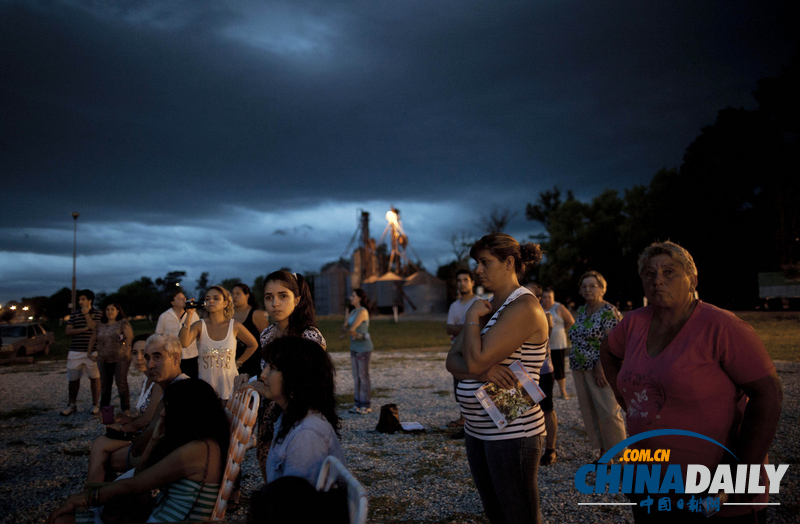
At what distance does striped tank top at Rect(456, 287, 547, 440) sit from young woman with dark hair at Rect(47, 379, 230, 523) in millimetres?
1461

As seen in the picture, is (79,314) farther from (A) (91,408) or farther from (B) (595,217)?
(B) (595,217)

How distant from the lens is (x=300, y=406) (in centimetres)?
229

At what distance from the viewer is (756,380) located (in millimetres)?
1889

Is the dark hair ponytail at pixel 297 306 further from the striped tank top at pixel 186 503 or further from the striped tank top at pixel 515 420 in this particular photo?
the striped tank top at pixel 515 420

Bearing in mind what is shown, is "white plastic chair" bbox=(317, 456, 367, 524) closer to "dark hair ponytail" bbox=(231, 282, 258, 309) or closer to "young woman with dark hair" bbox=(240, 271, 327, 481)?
"young woman with dark hair" bbox=(240, 271, 327, 481)

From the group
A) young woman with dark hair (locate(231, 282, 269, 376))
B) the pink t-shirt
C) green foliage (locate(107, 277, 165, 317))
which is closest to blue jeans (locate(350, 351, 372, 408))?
young woman with dark hair (locate(231, 282, 269, 376))

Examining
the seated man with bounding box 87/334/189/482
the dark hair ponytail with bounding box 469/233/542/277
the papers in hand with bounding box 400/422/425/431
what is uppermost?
the dark hair ponytail with bounding box 469/233/542/277

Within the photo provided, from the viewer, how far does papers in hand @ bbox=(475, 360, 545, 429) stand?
2262 millimetres

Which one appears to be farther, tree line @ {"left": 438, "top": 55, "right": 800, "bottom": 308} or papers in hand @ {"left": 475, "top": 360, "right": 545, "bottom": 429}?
tree line @ {"left": 438, "top": 55, "right": 800, "bottom": 308}

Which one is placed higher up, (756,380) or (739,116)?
(739,116)

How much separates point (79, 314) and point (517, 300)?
8.55 meters

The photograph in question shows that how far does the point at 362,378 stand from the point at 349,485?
6209 mm

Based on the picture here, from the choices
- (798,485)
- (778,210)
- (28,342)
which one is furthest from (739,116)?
(28,342)

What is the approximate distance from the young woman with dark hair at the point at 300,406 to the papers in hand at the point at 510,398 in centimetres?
79
